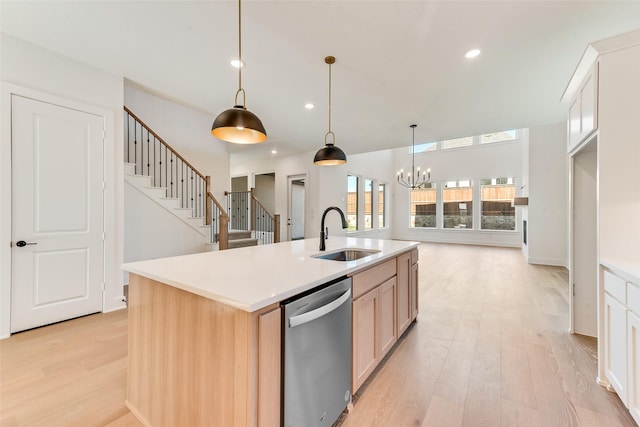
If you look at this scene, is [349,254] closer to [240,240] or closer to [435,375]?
[435,375]

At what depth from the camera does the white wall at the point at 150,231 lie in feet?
12.9

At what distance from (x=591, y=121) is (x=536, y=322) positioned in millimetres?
2186

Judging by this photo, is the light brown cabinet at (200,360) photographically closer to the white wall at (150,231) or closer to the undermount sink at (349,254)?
the undermount sink at (349,254)

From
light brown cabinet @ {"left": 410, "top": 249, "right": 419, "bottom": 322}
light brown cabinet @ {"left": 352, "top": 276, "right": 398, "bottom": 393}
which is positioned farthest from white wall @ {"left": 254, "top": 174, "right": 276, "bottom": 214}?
light brown cabinet @ {"left": 352, "top": 276, "right": 398, "bottom": 393}

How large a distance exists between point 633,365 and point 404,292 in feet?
4.72

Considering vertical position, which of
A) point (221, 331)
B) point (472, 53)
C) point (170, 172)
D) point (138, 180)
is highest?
point (472, 53)

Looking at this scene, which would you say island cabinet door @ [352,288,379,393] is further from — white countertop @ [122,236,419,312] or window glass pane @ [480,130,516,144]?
window glass pane @ [480,130,516,144]

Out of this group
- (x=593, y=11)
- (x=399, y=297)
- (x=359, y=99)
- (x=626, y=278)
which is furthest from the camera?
(x=359, y=99)

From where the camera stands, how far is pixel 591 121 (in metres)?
1.98

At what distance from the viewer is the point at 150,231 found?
4156mm

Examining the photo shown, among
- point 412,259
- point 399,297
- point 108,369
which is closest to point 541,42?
point 412,259

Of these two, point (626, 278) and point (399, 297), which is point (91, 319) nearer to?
point (399, 297)

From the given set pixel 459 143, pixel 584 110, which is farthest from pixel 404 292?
pixel 459 143

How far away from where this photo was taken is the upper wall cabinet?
75.6 inches
